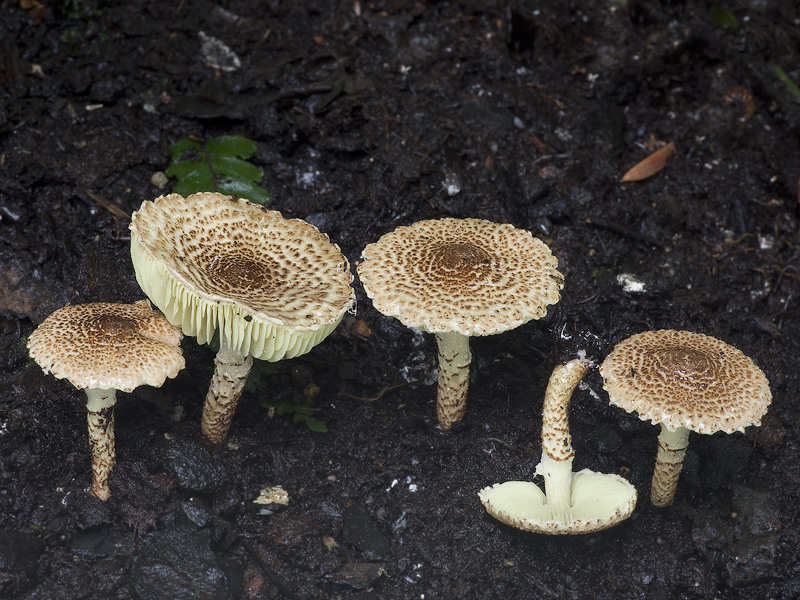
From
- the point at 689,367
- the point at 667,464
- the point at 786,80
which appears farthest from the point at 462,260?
the point at 786,80

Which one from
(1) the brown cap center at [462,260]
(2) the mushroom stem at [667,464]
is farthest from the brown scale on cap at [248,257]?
(2) the mushroom stem at [667,464]

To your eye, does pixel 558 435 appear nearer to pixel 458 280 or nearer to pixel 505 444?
pixel 505 444

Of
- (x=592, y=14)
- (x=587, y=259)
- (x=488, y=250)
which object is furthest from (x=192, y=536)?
(x=592, y=14)

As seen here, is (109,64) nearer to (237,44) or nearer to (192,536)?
(237,44)

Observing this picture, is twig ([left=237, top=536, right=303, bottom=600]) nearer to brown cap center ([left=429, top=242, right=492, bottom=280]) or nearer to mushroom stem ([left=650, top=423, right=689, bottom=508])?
brown cap center ([left=429, top=242, right=492, bottom=280])

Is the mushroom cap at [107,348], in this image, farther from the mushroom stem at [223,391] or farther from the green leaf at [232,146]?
the green leaf at [232,146]

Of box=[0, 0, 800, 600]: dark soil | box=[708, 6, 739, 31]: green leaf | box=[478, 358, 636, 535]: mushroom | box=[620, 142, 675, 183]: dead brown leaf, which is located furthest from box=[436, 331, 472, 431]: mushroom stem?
box=[708, 6, 739, 31]: green leaf
